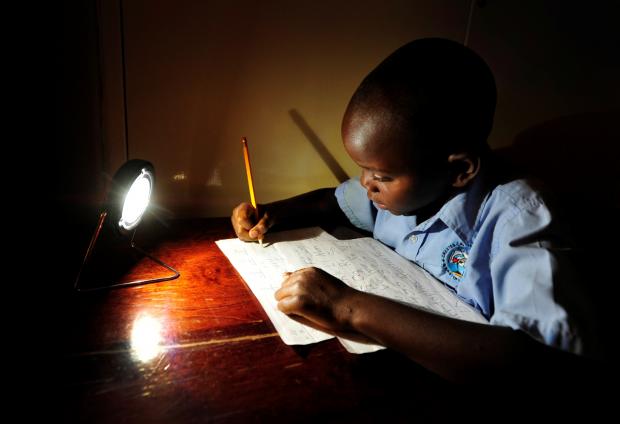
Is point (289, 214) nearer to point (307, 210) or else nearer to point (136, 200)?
point (307, 210)

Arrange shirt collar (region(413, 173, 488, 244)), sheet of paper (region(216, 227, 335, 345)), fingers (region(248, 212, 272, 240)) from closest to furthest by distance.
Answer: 1. sheet of paper (region(216, 227, 335, 345))
2. shirt collar (region(413, 173, 488, 244))
3. fingers (region(248, 212, 272, 240))

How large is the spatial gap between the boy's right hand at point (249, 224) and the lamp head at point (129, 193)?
0.67 feet

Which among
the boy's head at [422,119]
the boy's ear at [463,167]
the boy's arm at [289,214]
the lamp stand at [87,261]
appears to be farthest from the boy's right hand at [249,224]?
the boy's ear at [463,167]

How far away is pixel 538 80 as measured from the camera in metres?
1.22

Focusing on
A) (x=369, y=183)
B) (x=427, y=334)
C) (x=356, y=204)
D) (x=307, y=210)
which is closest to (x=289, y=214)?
(x=307, y=210)

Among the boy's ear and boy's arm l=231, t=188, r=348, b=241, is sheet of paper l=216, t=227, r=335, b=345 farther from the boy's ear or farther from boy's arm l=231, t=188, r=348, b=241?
the boy's ear

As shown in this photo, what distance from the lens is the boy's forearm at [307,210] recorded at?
949 mm

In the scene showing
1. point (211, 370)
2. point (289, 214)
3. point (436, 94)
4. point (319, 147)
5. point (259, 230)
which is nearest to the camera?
point (211, 370)

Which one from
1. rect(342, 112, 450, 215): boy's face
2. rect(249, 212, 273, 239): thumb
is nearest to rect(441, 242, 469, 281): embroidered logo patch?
rect(342, 112, 450, 215): boy's face

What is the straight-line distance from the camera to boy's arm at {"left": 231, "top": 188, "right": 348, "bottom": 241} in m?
0.88

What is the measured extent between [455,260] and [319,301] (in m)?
0.34

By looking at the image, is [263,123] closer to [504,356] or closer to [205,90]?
[205,90]

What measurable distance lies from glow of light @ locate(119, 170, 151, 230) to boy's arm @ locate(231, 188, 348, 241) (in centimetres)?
21

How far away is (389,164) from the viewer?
67cm
